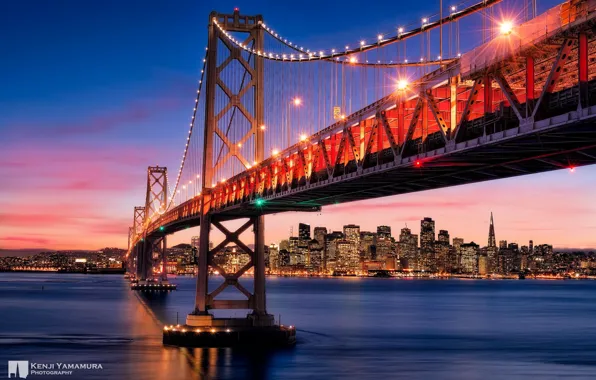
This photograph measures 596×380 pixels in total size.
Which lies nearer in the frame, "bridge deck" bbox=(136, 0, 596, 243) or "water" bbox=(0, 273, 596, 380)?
"bridge deck" bbox=(136, 0, 596, 243)

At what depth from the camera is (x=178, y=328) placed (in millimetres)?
40031

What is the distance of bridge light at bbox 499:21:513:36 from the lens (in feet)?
57.1

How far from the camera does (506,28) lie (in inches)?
687

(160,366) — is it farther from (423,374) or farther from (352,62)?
(352,62)

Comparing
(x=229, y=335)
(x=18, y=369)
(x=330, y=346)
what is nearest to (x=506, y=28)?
(x=229, y=335)

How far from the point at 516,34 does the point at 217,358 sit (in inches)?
978

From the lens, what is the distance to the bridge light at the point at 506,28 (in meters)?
17.4

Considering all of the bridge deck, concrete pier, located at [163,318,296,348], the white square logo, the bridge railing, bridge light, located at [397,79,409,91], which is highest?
bridge light, located at [397,79,409,91]

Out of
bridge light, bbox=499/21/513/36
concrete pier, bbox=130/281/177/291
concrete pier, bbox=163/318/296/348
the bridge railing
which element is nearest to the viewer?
the bridge railing

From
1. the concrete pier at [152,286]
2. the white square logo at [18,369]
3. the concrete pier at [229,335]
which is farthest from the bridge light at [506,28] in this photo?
the concrete pier at [152,286]

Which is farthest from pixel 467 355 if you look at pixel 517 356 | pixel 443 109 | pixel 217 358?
pixel 443 109

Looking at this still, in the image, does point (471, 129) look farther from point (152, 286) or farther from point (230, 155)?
point (152, 286)

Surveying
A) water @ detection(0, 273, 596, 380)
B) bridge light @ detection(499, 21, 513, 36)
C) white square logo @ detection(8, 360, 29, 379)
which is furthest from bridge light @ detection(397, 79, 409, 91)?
white square logo @ detection(8, 360, 29, 379)

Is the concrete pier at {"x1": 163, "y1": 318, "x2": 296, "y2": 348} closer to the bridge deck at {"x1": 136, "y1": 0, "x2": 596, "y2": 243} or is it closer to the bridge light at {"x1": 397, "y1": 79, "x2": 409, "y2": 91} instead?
the bridge deck at {"x1": 136, "y1": 0, "x2": 596, "y2": 243}
